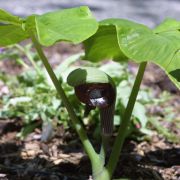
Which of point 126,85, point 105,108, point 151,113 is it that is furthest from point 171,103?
point 105,108

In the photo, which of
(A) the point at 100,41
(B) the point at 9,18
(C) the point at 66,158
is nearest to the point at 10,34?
A: (B) the point at 9,18

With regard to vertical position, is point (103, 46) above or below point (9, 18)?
below

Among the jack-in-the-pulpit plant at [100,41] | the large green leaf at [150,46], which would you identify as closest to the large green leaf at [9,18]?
the jack-in-the-pulpit plant at [100,41]

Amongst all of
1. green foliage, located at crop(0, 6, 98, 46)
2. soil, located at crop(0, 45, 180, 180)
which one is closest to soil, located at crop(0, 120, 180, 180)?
soil, located at crop(0, 45, 180, 180)

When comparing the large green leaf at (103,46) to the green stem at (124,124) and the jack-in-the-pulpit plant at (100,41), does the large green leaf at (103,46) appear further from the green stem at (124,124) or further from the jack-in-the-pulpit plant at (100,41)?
the green stem at (124,124)

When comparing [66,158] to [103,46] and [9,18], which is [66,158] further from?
[9,18]
